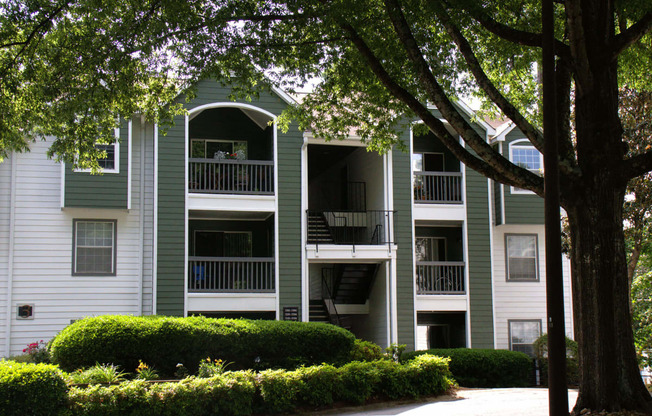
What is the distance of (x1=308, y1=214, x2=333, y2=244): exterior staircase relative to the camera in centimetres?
2410

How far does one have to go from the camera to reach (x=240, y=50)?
47.8ft

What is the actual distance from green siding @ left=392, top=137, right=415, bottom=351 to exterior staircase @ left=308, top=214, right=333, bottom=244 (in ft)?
8.06

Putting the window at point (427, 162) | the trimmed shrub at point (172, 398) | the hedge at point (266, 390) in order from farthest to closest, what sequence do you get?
1. the window at point (427, 162)
2. the hedge at point (266, 390)
3. the trimmed shrub at point (172, 398)

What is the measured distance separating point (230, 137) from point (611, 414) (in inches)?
685

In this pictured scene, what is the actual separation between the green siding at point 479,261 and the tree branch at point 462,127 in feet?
40.8

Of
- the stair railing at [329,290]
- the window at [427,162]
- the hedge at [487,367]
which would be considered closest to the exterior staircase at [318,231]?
the stair railing at [329,290]

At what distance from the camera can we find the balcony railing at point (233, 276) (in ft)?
72.6

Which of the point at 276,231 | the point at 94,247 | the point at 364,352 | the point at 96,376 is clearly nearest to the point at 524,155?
the point at 276,231

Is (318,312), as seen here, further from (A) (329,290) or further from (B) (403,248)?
(B) (403,248)

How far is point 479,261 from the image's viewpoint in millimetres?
24375

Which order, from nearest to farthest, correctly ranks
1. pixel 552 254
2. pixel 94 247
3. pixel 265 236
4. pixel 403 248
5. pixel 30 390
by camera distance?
pixel 552 254
pixel 30 390
pixel 94 247
pixel 403 248
pixel 265 236

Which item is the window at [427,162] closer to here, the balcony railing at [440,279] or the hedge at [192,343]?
the balcony railing at [440,279]

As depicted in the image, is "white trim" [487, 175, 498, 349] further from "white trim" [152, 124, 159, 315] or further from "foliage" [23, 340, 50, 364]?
"foliage" [23, 340, 50, 364]

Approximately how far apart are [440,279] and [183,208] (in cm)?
898
